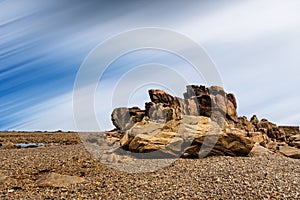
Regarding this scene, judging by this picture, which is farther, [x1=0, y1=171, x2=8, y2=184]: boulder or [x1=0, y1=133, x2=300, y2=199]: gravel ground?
[x1=0, y1=171, x2=8, y2=184]: boulder

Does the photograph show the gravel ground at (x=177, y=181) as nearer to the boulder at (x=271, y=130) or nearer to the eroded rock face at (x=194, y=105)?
the eroded rock face at (x=194, y=105)

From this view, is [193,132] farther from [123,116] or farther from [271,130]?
[271,130]

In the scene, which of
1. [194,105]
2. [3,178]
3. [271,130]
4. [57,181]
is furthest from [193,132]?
[271,130]

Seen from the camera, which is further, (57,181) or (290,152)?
(290,152)

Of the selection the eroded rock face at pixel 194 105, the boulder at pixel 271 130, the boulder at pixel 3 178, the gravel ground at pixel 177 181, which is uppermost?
the eroded rock face at pixel 194 105

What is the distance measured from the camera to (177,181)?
48.6 ft

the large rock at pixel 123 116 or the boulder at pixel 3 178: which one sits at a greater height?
the large rock at pixel 123 116

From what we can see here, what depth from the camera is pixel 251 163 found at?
1789 cm

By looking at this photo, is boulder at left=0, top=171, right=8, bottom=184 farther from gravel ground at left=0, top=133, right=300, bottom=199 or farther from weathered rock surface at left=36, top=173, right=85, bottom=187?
weathered rock surface at left=36, top=173, right=85, bottom=187

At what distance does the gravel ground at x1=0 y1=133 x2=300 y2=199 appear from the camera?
13398mm

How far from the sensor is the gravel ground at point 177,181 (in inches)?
527

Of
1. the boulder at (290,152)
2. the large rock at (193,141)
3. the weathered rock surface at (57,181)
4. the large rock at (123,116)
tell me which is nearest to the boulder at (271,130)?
the boulder at (290,152)

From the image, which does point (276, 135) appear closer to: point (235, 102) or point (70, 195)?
point (235, 102)

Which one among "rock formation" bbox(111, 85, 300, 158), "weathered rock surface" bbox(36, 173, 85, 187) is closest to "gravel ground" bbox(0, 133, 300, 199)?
"weathered rock surface" bbox(36, 173, 85, 187)
